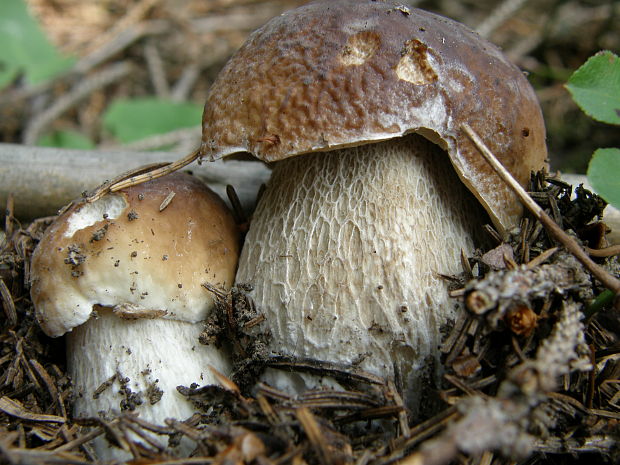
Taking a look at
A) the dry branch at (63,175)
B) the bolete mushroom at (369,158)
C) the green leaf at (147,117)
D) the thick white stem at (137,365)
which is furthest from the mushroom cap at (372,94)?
the green leaf at (147,117)

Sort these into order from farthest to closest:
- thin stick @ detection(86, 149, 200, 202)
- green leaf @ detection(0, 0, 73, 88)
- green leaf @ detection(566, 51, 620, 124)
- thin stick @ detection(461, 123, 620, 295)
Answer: green leaf @ detection(0, 0, 73, 88) < thin stick @ detection(86, 149, 200, 202) < green leaf @ detection(566, 51, 620, 124) < thin stick @ detection(461, 123, 620, 295)

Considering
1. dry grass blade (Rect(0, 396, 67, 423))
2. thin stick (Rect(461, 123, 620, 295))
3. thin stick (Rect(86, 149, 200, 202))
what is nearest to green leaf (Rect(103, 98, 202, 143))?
thin stick (Rect(86, 149, 200, 202))

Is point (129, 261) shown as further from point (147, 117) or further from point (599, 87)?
point (147, 117)

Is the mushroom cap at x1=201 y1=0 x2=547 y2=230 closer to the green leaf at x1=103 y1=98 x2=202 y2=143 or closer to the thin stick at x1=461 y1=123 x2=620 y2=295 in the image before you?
the thin stick at x1=461 y1=123 x2=620 y2=295

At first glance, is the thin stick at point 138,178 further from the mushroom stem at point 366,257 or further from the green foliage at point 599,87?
the green foliage at point 599,87

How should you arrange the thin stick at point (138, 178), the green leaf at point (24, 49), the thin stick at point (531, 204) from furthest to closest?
the green leaf at point (24, 49)
the thin stick at point (138, 178)
the thin stick at point (531, 204)

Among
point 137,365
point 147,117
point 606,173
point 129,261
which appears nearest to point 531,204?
point 606,173
